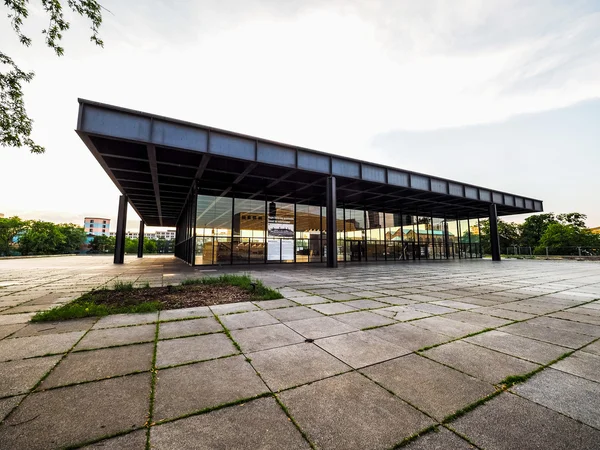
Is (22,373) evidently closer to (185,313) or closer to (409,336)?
(185,313)

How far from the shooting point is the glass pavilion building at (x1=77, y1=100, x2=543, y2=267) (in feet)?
43.5

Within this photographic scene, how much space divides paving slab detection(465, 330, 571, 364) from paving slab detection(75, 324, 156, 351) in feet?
15.7

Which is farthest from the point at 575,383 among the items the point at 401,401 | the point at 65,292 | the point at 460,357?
the point at 65,292

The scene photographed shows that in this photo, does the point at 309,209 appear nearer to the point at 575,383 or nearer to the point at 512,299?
the point at 512,299

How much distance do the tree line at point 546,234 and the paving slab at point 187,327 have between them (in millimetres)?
59027

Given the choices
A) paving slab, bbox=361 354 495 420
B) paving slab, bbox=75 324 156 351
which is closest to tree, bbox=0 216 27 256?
paving slab, bbox=75 324 156 351

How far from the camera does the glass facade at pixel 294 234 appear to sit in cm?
2003

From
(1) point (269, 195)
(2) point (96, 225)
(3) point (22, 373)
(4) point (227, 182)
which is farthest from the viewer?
(2) point (96, 225)

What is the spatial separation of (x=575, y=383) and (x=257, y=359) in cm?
330

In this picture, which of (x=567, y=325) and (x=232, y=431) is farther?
(x=567, y=325)

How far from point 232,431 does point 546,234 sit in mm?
70365

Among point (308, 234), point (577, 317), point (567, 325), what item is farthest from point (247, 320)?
point (308, 234)

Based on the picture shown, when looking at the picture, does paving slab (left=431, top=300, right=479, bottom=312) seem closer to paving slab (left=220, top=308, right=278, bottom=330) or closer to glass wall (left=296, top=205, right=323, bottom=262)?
paving slab (left=220, top=308, right=278, bottom=330)

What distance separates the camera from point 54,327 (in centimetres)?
433
